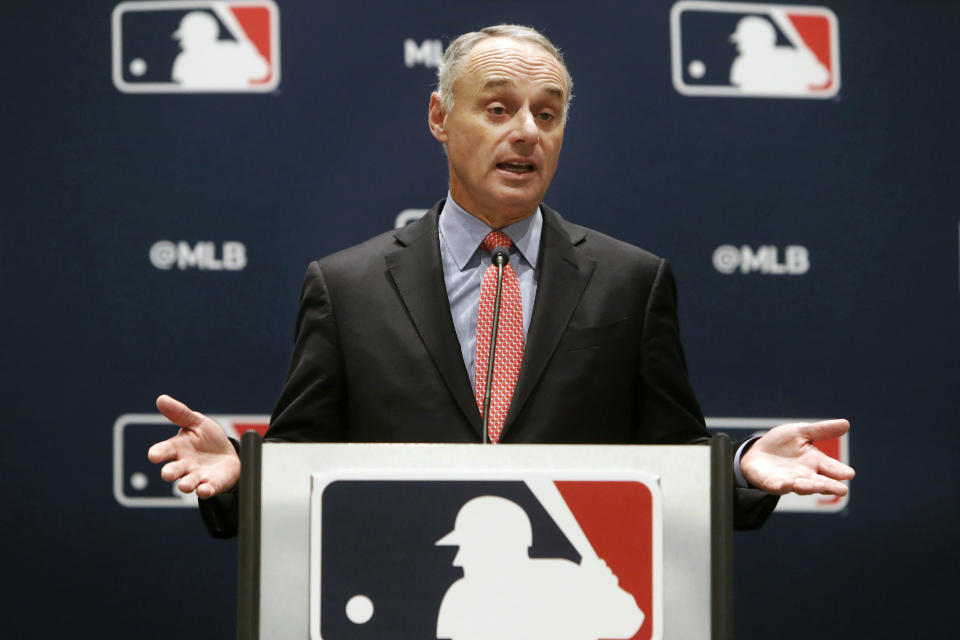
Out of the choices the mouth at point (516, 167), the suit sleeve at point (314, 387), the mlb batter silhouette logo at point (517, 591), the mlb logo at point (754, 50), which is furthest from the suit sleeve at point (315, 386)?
the mlb logo at point (754, 50)

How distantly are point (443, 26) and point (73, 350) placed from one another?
3.96 ft

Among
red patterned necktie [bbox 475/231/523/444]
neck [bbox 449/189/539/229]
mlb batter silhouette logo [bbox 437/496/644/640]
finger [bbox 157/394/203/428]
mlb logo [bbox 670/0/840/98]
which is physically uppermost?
mlb logo [bbox 670/0/840/98]

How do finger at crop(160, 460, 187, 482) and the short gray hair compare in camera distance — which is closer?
finger at crop(160, 460, 187, 482)

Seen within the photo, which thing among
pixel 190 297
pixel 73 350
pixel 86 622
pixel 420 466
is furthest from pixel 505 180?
pixel 86 622

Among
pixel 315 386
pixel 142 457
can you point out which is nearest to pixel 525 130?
pixel 315 386

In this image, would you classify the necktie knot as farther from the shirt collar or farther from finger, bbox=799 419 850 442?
finger, bbox=799 419 850 442

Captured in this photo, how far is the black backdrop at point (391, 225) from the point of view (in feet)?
8.43

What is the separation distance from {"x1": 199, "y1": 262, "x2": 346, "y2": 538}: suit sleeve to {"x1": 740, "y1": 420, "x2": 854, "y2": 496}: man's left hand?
0.67 meters

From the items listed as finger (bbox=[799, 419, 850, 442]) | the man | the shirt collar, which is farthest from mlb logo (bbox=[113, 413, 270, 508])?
finger (bbox=[799, 419, 850, 442])

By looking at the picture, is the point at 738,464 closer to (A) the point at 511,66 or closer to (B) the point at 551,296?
(B) the point at 551,296

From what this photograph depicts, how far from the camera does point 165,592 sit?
2568mm

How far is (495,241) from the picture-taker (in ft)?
5.48

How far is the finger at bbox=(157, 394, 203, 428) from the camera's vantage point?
1155 mm

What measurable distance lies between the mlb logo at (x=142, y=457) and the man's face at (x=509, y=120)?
3.78ft
